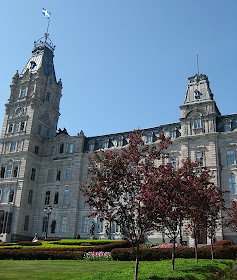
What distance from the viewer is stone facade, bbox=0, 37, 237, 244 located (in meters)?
45.2

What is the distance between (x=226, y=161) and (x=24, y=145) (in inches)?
1349

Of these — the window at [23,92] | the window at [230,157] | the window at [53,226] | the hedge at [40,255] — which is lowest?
the hedge at [40,255]

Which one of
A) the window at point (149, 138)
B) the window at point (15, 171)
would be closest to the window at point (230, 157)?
the window at point (149, 138)

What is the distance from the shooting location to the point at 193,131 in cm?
4650

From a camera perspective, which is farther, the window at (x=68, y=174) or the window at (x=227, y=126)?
the window at (x=68, y=174)

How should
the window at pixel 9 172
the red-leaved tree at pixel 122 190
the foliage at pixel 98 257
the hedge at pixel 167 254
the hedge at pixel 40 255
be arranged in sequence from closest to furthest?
the red-leaved tree at pixel 122 190, the hedge at pixel 167 254, the foliage at pixel 98 257, the hedge at pixel 40 255, the window at pixel 9 172

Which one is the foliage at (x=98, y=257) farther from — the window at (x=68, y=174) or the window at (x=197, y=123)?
the window at (x=68, y=174)

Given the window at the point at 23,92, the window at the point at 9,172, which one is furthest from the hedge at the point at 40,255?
the window at the point at 23,92

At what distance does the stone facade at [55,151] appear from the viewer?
148 feet

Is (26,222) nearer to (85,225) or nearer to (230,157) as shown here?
(85,225)

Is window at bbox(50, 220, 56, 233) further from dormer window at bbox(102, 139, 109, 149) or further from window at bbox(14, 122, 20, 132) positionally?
window at bbox(14, 122, 20, 132)

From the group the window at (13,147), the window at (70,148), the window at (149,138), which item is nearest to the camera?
the window at (149,138)

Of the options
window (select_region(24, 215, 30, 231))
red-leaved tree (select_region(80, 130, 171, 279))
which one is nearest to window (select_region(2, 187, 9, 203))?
window (select_region(24, 215, 30, 231))

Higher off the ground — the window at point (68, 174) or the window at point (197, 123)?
the window at point (197, 123)
